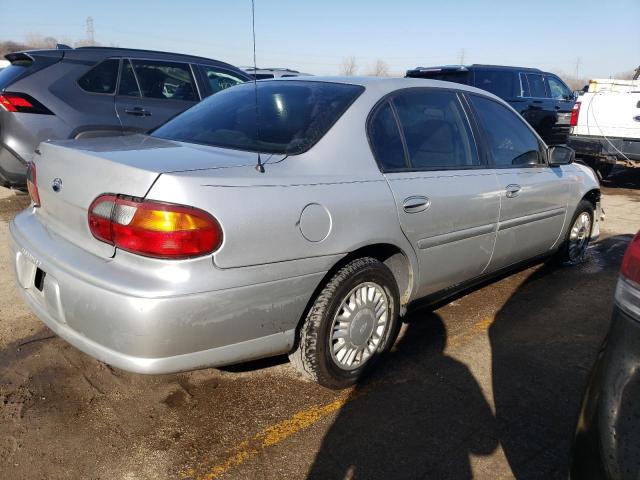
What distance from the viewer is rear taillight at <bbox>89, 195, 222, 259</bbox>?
2.08 meters

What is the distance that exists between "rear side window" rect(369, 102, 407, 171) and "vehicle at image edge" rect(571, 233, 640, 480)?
148 centimetres

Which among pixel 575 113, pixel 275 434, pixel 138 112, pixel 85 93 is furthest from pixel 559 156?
pixel 575 113

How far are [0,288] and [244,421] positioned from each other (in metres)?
2.55

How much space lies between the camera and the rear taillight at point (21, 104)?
510 centimetres

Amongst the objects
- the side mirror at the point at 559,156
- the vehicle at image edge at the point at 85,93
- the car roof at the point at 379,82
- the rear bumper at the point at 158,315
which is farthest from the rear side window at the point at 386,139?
the vehicle at image edge at the point at 85,93

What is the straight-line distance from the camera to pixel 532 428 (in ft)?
8.50

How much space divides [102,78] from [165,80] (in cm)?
75

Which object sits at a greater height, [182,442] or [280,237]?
[280,237]

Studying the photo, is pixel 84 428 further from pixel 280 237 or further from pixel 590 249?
pixel 590 249

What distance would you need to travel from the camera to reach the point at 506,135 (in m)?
3.90

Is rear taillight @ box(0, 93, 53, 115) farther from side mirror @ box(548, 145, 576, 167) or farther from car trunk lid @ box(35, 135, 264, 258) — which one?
side mirror @ box(548, 145, 576, 167)

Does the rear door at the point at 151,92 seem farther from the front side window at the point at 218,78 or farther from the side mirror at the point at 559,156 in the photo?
the side mirror at the point at 559,156

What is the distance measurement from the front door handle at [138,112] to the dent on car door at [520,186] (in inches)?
146

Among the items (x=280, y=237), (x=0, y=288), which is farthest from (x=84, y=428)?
(x=0, y=288)
